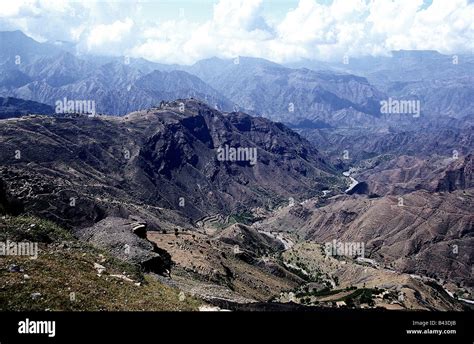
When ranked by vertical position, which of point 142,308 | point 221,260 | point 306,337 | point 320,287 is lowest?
point 320,287

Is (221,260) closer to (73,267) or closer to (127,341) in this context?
(73,267)

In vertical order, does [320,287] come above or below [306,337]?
below

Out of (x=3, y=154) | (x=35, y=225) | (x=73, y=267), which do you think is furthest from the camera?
(x=3, y=154)

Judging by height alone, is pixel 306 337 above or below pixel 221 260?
above

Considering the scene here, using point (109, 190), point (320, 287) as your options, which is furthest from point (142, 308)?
point (109, 190)

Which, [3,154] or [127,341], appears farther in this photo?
[3,154]

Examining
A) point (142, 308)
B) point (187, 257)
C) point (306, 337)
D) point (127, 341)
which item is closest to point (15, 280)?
point (142, 308)

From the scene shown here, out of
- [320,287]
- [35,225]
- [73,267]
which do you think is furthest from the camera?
[320,287]

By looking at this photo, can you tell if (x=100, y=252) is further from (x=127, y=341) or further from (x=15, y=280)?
(x=127, y=341)

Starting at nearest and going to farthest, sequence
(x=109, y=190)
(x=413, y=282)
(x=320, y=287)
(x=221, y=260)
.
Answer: (x=221, y=260) → (x=413, y=282) → (x=320, y=287) → (x=109, y=190)
